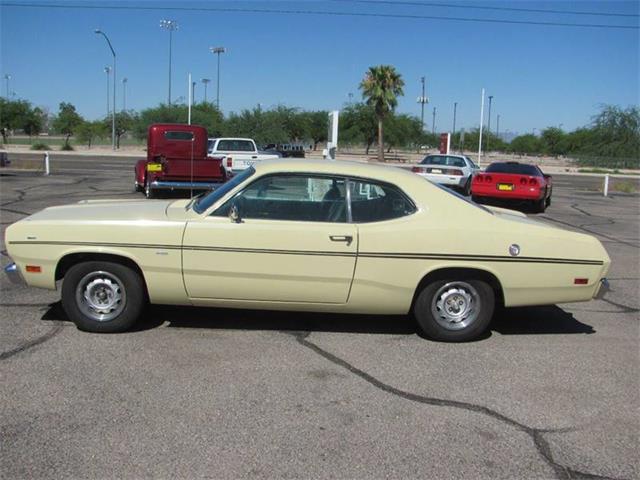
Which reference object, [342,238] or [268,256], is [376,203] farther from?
[268,256]

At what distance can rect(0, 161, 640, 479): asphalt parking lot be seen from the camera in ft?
11.2

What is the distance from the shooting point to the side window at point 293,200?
527 centimetres

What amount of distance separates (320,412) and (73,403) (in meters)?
1.56

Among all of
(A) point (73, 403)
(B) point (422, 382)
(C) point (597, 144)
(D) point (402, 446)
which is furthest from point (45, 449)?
(C) point (597, 144)

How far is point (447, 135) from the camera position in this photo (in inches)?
1588

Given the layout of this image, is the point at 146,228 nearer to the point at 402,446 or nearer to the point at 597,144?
the point at 402,446

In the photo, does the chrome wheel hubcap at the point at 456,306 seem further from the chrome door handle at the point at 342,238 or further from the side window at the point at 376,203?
the chrome door handle at the point at 342,238

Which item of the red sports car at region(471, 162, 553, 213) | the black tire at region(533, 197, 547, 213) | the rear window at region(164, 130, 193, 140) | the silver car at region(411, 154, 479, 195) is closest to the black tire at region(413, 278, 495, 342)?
the red sports car at region(471, 162, 553, 213)

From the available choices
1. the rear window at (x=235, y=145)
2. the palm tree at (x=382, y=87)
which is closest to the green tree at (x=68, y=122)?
the palm tree at (x=382, y=87)

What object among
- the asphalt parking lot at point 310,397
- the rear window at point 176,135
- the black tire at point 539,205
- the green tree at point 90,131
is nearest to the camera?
the asphalt parking lot at point 310,397

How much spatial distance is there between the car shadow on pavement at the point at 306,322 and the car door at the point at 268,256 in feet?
1.92

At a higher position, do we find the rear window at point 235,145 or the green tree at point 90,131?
the green tree at point 90,131

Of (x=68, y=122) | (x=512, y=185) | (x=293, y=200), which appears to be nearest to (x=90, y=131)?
(x=68, y=122)

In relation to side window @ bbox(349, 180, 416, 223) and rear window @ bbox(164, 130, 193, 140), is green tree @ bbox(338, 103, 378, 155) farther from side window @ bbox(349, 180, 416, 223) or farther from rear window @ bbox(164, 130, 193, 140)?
side window @ bbox(349, 180, 416, 223)
